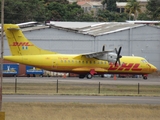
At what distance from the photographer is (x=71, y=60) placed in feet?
189

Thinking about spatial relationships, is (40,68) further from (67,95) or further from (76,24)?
(76,24)

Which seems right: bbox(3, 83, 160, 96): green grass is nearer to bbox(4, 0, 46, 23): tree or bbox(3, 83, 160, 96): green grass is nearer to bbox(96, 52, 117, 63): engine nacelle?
bbox(96, 52, 117, 63): engine nacelle

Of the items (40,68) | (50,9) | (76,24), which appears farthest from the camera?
(50,9)

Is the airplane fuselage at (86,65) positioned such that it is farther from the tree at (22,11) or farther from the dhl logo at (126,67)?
the tree at (22,11)

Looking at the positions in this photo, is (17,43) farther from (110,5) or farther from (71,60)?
(110,5)

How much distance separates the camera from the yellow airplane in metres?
55.5

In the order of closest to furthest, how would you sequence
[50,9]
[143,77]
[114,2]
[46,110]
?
[46,110] → [143,77] → [50,9] → [114,2]

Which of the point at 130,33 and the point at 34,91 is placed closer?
the point at 34,91

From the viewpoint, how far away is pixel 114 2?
634ft

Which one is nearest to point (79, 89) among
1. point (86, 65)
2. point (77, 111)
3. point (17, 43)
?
point (77, 111)

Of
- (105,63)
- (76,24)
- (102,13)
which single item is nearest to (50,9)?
(102,13)

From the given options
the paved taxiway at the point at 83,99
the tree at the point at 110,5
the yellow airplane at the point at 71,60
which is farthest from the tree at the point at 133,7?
the paved taxiway at the point at 83,99

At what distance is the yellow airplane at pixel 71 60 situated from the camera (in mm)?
55500

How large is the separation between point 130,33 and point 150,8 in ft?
247
